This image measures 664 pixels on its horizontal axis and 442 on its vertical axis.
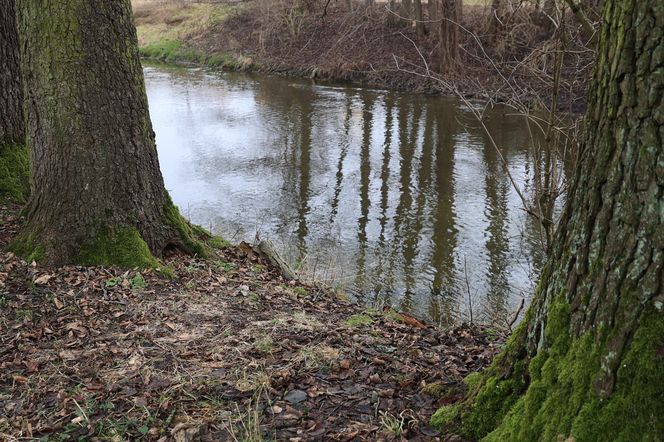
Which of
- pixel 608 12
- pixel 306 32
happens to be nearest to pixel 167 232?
pixel 608 12

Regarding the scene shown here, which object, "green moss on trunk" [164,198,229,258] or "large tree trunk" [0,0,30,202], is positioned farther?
"large tree trunk" [0,0,30,202]

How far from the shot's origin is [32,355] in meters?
4.04

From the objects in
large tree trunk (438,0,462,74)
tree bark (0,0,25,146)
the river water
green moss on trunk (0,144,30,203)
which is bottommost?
the river water

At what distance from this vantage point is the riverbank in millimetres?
22109

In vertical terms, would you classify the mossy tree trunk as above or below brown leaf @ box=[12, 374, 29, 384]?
above

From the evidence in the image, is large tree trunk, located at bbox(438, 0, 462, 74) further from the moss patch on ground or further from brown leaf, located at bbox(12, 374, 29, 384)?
the moss patch on ground

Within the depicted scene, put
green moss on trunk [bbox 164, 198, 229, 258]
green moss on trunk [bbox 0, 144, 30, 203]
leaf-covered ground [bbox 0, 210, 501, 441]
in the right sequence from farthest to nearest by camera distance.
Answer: green moss on trunk [bbox 0, 144, 30, 203], green moss on trunk [bbox 164, 198, 229, 258], leaf-covered ground [bbox 0, 210, 501, 441]

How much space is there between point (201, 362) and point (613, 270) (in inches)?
105

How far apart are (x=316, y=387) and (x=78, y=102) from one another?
332cm

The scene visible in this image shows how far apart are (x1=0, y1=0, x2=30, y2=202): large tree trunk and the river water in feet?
12.2

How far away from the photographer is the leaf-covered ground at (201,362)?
3240 mm

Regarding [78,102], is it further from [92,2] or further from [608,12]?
[608,12]

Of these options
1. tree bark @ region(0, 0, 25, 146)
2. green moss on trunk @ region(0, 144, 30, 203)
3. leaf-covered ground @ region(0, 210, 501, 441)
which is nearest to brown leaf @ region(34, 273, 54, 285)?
leaf-covered ground @ region(0, 210, 501, 441)

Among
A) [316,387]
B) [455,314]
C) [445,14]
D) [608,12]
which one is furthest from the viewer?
[445,14]
